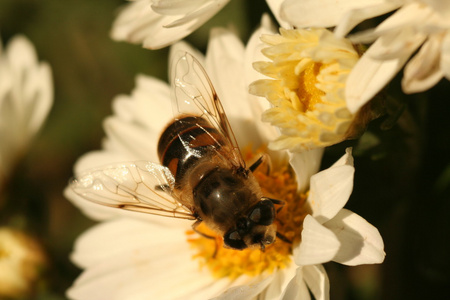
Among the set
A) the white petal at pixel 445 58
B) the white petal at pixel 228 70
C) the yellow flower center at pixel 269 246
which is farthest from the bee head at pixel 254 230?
the white petal at pixel 445 58

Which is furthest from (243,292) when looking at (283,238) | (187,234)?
(187,234)

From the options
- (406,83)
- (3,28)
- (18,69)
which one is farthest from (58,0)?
(406,83)

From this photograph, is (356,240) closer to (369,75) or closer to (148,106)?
(369,75)

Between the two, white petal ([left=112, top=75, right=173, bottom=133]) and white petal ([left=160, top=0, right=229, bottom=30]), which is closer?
white petal ([left=160, top=0, right=229, bottom=30])

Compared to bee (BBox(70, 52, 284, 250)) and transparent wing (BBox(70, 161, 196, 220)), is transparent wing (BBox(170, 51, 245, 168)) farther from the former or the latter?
transparent wing (BBox(70, 161, 196, 220))

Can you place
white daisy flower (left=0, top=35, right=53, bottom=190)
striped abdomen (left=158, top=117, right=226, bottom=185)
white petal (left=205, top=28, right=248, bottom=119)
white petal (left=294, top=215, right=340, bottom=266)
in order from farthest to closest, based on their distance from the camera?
white daisy flower (left=0, top=35, right=53, bottom=190) < white petal (left=205, top=28, right=248, bottom=119) < striped abdomen (left=158, top=117, right=226, bottom=185) < white petal (left=294, top=215, right=340, bottom=266)

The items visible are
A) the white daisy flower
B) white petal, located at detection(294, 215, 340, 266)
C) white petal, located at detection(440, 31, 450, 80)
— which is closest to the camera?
white petal, located at detection(440, 31, 450, 80)

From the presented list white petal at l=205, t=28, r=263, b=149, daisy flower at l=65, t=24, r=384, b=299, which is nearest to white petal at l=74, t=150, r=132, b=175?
daisy flower at l=65, t=24, r=384, b=299

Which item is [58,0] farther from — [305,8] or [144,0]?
[305,8]
